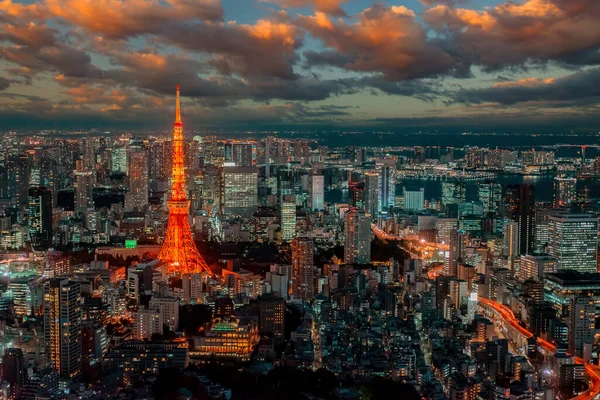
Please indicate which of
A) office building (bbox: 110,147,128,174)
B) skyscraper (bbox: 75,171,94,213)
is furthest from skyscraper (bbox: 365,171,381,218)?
office building (bbox: 110,147,128,174)

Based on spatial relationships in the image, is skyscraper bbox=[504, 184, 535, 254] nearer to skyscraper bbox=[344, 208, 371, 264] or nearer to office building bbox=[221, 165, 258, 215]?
skyscraper bbox=[344, 208, 371, 264]

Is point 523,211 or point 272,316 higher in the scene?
point 523,211

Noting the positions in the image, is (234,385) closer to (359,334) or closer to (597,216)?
(359,334)

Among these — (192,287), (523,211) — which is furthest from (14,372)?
(523,211)

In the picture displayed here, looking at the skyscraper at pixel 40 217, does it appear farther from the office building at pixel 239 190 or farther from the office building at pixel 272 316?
the office building at pixel 272 316

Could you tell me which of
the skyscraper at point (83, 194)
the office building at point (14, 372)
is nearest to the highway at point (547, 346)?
the office building at point (14, 372)

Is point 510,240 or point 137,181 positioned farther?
point 137,181

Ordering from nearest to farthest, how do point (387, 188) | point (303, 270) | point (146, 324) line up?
point (146, 324)
point (303, 270)
point (387, 188)

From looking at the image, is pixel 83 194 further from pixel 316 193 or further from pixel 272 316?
pixel 272 316

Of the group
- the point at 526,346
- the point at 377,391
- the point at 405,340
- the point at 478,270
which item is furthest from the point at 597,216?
the point at 377,391
